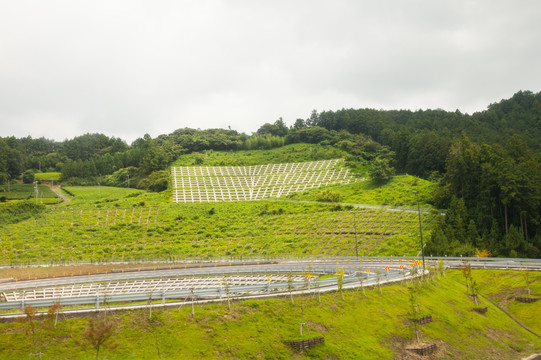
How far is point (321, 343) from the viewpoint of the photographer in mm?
26062

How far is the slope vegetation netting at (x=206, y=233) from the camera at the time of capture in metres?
72.1

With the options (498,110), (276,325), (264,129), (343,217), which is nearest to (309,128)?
(264,129)

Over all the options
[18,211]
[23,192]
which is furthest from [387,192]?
[23,192]

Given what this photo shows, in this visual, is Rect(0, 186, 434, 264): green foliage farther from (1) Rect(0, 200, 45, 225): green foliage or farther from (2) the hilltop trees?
(2) the hilltop trees

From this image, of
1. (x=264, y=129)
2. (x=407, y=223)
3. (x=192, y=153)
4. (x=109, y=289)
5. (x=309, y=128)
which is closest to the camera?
(x=109, y=289)

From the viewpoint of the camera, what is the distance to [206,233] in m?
89.7

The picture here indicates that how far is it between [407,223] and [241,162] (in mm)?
77671

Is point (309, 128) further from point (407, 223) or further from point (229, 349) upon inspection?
point (229, 349)

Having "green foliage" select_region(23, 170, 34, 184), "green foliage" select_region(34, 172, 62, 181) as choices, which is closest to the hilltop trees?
"green foliage" select_region(34, 172, 62, 181)

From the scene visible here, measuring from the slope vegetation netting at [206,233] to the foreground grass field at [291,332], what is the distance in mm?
33418

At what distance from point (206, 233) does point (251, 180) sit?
43.5 metres

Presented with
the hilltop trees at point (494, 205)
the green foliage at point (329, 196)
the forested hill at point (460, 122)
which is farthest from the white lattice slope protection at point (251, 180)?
the hilltop trees at point (494, 205)

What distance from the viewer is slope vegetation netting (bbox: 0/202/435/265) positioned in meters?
72.1

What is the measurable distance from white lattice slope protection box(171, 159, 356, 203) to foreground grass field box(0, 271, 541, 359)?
82445mm
